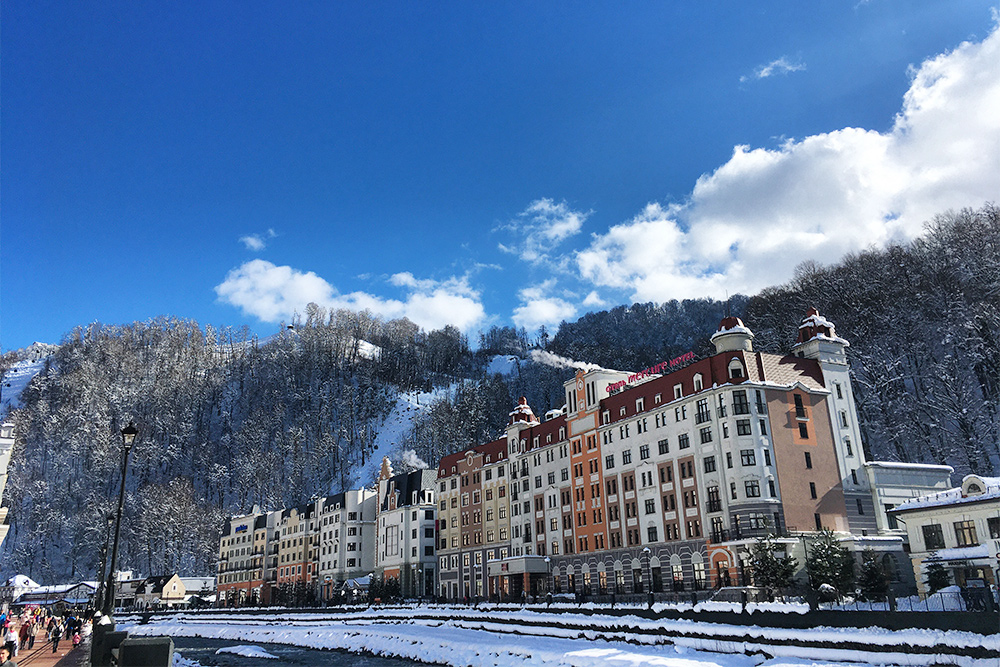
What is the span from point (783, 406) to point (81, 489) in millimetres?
156115

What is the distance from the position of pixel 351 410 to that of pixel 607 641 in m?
150

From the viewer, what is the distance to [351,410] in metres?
186

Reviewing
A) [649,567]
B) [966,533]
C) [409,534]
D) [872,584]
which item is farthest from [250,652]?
[966,533]

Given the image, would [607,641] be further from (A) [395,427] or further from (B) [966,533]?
(A) [395,427]

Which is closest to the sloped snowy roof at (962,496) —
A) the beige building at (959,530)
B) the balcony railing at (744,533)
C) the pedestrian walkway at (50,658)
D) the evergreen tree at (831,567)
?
the beige building at (959,530)

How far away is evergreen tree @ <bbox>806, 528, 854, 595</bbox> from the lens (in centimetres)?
4197

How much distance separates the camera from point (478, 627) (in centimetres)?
5541

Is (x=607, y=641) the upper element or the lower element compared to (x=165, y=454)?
lower

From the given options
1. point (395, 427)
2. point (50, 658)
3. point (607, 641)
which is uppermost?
point (395, 427)

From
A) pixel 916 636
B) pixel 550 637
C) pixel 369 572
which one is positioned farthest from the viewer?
pixel 369 572

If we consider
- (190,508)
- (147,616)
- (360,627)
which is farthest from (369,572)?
(190,508)

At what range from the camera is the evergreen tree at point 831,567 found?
42.0m

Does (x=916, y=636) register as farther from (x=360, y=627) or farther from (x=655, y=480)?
(x=360, y=627)

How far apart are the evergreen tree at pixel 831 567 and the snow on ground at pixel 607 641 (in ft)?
21.3
